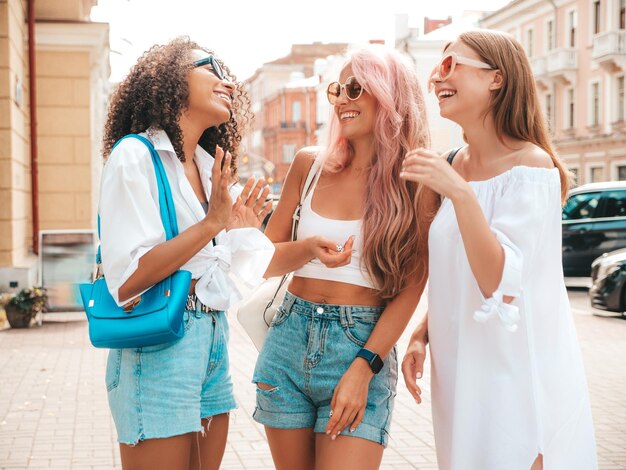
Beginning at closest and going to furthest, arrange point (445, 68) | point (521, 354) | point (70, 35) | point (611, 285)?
point (521, 354) < point (445, 68) < point (611, 285) < point (70, 35)

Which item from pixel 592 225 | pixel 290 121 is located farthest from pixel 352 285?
pixel 290 121

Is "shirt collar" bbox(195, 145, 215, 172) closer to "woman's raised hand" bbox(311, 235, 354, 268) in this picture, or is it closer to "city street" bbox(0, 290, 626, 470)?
"woman's raised hand" bbox(311, 235, 354, 268)

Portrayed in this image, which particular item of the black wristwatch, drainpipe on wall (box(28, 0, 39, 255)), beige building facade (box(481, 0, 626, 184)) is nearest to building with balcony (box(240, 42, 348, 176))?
beige building facade (box(481, 0, 626, 184))

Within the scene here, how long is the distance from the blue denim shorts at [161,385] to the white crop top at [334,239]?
1.43 ft

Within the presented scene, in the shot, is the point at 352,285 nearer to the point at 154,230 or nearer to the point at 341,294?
the point at 341,294

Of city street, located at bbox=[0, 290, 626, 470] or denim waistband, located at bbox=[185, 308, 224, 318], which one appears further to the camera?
city street, located at bbox=[0, 290, 626, 470]

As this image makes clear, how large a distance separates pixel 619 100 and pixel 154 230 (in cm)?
3781

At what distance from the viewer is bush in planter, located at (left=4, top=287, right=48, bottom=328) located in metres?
11.8

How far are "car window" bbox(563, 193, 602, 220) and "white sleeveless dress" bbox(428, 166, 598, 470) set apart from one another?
49.0ft

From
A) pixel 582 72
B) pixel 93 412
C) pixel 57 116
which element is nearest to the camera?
pixel 93 412

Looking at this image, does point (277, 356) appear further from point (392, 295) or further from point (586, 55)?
point (586, 55)

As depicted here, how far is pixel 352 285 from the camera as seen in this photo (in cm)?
315

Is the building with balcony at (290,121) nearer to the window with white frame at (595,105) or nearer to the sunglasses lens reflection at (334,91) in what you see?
the window with white frame at (595,105)

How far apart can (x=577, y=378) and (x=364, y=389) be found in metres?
0.69
